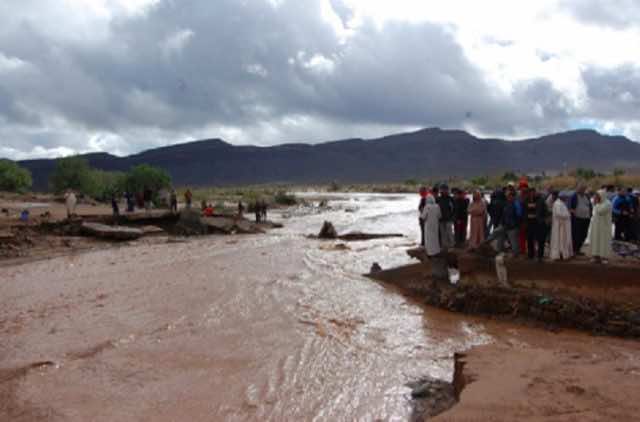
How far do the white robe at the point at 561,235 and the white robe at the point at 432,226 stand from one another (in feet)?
7.49

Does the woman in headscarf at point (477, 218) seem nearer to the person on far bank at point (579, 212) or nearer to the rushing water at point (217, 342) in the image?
the person on far bank at point (579, 212)

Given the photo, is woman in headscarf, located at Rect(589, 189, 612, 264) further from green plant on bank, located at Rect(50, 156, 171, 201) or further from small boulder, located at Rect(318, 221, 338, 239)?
green plant on bank, located at Rect(50, 156, 171, 201)

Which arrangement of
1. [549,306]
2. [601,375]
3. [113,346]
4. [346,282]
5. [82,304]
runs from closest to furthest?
1. [601,375]
2. [113,346]
3. [549,306]
4. [82,304]
5. [346,282]

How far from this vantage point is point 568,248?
412 inches

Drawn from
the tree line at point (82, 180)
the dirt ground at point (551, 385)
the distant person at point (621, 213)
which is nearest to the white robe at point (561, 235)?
the dirt ground at point (551, 385)

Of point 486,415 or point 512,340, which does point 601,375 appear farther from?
point 512,340

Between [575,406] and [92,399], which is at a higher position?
[575,406]

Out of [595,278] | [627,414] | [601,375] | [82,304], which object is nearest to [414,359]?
[601,375]

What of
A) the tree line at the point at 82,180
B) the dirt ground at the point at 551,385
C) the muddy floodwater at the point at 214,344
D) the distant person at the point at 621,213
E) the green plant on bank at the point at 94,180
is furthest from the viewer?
A: the tree line at the point at 82,180

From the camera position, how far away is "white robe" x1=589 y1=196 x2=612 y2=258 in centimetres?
1015

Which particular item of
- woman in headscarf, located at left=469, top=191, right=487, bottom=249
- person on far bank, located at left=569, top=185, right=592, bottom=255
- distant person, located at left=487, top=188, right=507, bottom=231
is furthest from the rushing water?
person on far bank, located at left=569, top=185, right=592, bottom=255

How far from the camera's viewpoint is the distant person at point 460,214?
1331 cm

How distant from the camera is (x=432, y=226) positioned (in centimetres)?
1104

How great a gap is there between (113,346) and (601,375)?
277 inches
